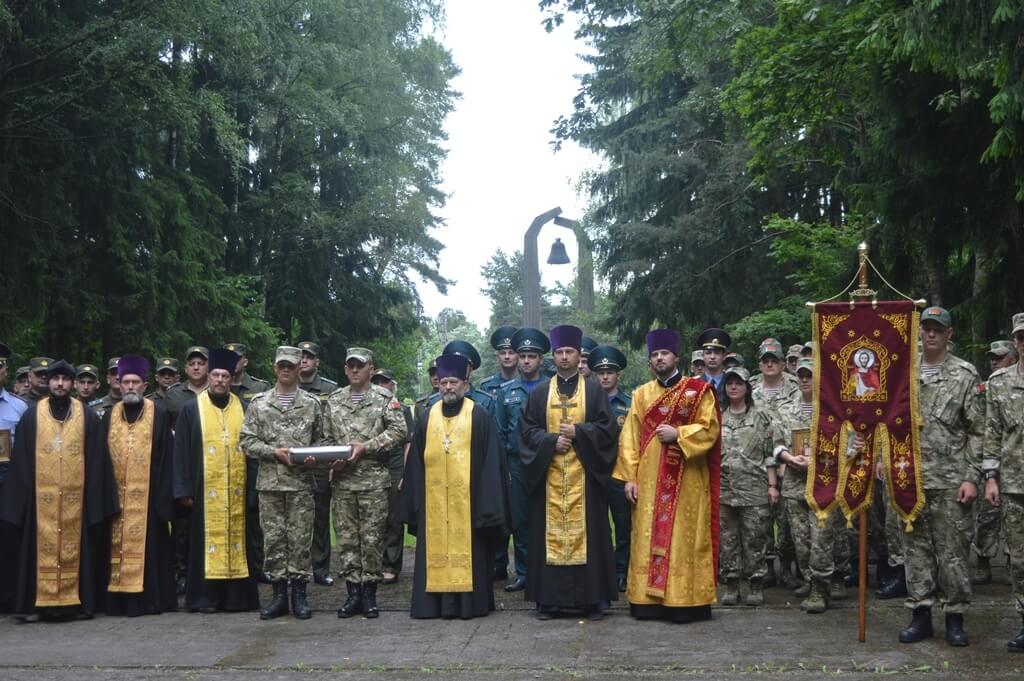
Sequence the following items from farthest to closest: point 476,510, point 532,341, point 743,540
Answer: point 532,341 < point 743,540 < point 476,510

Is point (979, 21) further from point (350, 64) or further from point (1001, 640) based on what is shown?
point (350, 64)

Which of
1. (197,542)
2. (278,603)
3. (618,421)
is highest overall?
(618,421)

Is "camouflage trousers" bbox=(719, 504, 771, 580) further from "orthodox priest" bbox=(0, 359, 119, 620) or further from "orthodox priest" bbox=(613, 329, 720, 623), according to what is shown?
"orthodox priest" bbox=(0, 359, 119, 620)

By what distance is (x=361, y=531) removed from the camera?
980 cm

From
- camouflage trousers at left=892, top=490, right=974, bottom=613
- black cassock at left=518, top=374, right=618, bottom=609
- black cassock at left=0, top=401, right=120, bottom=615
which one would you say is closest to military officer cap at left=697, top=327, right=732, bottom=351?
black cassock at left=518, top=374, right=618, bottom=609

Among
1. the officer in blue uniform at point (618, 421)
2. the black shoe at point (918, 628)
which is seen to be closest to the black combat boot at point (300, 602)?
the officer in blue uniform at point (618, 421)

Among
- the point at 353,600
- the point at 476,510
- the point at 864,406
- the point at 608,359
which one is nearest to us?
the point at 864,406

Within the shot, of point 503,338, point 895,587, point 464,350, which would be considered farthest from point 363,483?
point 895,587

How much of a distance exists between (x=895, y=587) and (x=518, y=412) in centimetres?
354

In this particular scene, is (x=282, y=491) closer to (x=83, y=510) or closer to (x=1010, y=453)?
(x=83, y=510)

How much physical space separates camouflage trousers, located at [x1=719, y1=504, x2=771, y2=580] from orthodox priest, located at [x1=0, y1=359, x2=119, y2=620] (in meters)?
5.07

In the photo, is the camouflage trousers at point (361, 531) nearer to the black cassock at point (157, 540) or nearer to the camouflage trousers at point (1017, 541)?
the black cassock at point (157, 540)

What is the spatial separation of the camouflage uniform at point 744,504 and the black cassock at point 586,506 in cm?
98

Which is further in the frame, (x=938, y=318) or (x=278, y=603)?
(x=278, y=603)
